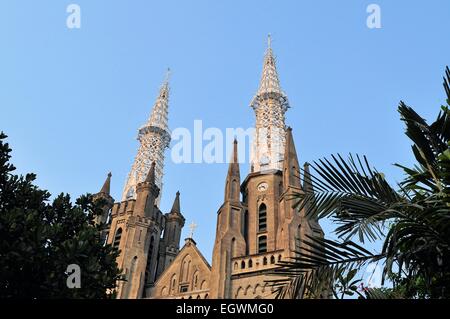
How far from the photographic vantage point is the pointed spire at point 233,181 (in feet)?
101

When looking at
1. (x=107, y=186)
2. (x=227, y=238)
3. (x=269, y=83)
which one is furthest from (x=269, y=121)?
Result: (x=227, y=238)

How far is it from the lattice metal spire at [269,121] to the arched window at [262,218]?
202 inches

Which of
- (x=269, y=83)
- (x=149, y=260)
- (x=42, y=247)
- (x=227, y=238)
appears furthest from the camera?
(x=269, y=83)

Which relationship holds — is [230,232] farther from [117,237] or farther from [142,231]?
[117,237]

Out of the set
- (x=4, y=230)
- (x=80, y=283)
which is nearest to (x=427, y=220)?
(x=80, y=283)

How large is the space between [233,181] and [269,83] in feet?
62.7

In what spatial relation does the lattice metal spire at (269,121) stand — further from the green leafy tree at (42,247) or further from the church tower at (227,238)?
the green leafy tree at (42,247)

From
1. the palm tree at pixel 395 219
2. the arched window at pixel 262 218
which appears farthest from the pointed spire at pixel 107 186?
the palm tree at pixel 395 219

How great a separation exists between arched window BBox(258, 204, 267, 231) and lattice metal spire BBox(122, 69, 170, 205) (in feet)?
46.0

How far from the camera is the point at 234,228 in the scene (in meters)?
28.6

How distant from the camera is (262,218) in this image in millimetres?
30453

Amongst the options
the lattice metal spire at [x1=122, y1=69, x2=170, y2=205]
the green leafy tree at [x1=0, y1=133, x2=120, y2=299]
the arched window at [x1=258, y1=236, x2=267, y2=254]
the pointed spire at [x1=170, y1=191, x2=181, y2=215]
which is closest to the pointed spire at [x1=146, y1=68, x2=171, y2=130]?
the lattice metal spire at [x1=122, y1=69, x2=170, y2=205]
